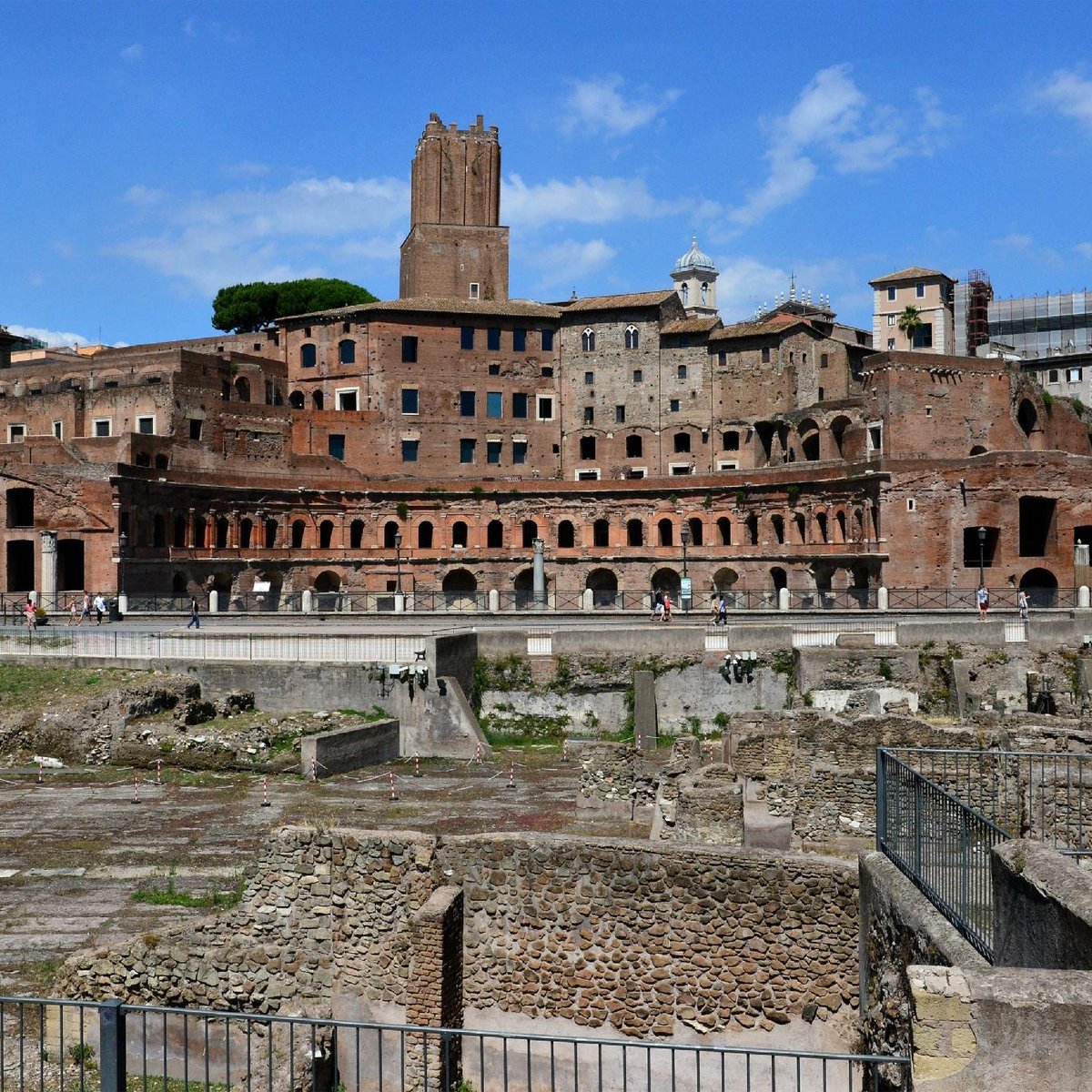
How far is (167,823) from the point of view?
20.5m

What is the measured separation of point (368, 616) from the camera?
42031 millimetres

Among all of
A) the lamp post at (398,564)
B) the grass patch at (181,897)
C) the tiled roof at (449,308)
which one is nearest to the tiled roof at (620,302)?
the tiled roof at (449,308)

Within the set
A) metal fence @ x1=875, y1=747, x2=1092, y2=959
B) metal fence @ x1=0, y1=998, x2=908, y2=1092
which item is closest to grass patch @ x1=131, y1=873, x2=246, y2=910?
metal fence @ x1=0, y1=998, x2=908, y2=1092

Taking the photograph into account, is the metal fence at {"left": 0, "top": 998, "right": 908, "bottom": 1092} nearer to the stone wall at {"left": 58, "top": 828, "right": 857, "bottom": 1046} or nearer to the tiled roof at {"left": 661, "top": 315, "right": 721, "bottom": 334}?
the stone wall at {"left": 58, "top": 828, "right": 857, "bottom": 1046}

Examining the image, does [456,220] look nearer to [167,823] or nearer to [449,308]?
[449,308]

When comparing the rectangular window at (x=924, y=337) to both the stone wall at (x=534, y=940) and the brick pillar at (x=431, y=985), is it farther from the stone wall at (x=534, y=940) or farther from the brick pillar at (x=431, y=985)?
the brick pillar at (x=431, y=985)

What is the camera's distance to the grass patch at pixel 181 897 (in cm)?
1538

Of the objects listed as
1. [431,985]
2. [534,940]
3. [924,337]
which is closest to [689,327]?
[924,337]

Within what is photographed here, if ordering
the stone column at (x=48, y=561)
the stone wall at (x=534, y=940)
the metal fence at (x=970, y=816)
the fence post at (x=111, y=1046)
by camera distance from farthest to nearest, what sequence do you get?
1. the stone column at (x=48, y=561)
2. the stone wall at (x=534, y=940)
3. the metal fence at (x=970, y=816)
4. the fence post at (x=111, y=1046)

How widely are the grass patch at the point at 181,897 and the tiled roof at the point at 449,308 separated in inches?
2027

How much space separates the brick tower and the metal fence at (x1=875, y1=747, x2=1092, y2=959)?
6168 cm

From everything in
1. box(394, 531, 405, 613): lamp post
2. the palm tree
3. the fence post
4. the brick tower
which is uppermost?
the brick tower

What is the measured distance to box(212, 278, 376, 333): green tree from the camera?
81.5 metres

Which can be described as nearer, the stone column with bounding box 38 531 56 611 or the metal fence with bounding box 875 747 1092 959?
the metal fence with bounding box 875 747 1092 959
